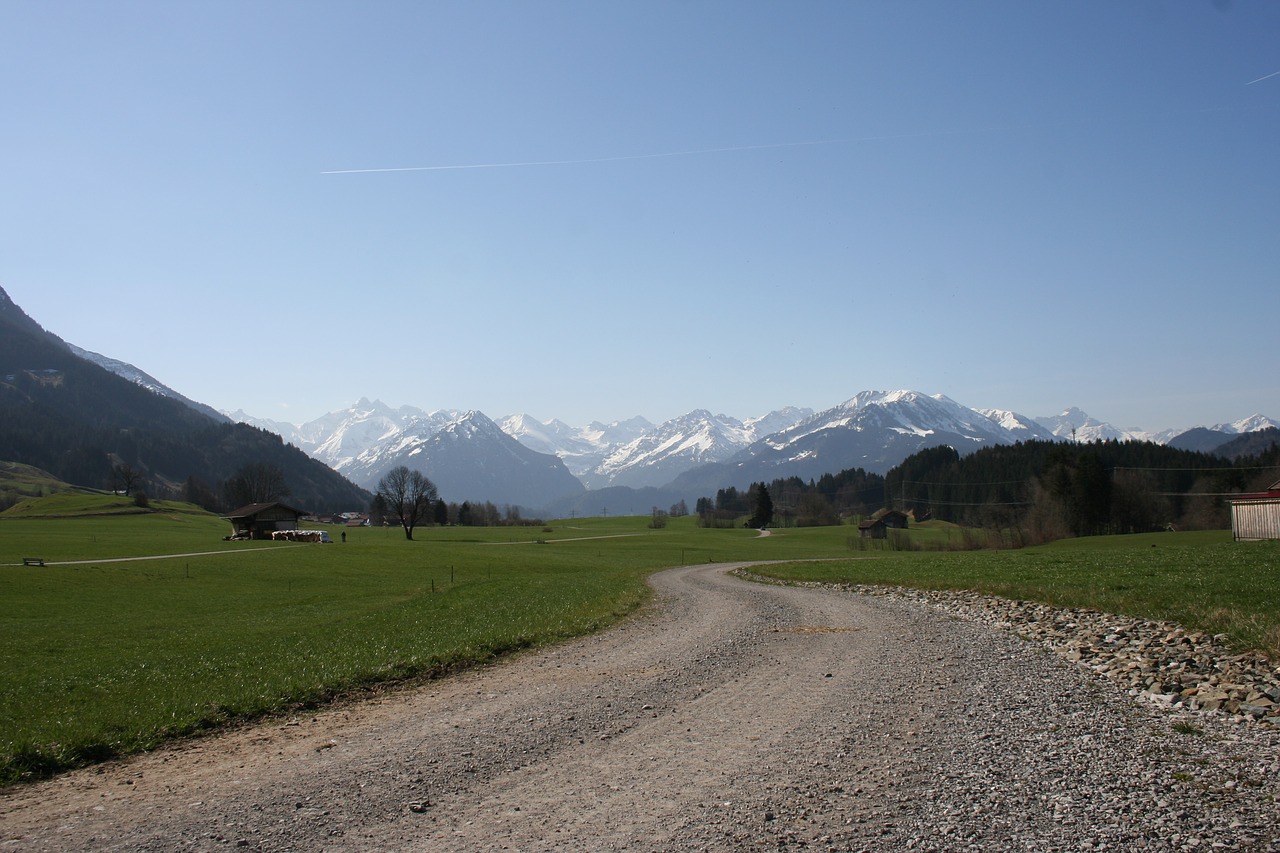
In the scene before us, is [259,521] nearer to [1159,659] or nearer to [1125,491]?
[1159,659]

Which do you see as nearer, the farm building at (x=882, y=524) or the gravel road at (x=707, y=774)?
the gravel road at (x=707, y=774)

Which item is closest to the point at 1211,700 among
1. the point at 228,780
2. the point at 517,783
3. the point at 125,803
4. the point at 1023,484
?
the point at 517,783

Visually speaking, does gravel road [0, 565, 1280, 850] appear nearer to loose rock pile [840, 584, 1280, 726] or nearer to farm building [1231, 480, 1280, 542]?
loose rock pile [840, 584, 1280, 726]

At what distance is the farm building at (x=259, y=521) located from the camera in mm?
118438

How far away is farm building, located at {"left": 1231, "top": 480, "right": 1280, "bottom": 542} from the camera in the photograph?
5769 centimetres

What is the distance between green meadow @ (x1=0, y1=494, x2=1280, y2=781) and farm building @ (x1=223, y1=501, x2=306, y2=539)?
48072 mm

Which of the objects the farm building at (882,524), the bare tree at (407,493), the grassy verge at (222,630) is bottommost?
the farm building at (882,524)

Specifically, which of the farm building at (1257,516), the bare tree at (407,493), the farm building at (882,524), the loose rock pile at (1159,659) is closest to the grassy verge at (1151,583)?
the loose rock pile at (1159,659)

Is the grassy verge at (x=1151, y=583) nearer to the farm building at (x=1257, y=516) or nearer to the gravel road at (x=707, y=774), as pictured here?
the gravel road at (x=707, y=774)

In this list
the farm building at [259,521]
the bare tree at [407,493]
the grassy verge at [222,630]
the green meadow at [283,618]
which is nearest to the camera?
the grassy verge at [222,630]

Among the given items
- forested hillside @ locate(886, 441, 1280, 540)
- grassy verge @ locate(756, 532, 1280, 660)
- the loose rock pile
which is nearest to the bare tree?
forested hillside @ locate(886, 441, 1280, 540)

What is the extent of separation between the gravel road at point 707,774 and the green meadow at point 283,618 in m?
1.58

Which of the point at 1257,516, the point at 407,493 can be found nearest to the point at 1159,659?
the point at 1257,516

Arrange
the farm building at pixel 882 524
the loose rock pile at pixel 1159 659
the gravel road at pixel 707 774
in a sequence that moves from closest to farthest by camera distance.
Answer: the gravel road at pixel 707 774, the loose rock pile at pixel 1159 659, the farm building at pixel 882 524
